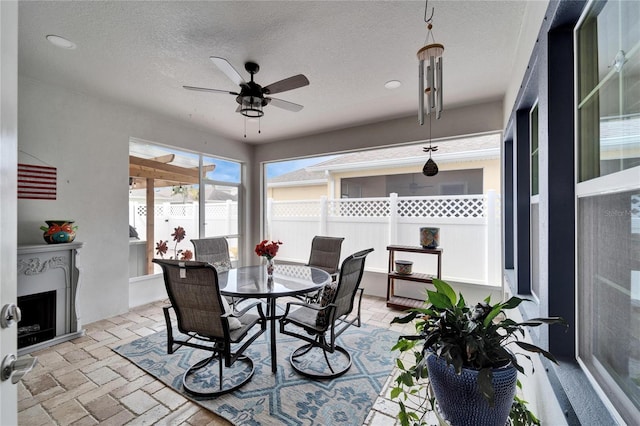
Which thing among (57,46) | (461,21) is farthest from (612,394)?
(57,46)

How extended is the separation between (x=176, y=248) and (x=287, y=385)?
3316 millimetres

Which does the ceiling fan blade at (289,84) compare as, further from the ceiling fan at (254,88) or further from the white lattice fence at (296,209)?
the white lattice fence at (296,209)

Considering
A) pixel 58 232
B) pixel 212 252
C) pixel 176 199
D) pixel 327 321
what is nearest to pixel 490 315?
pixel 327 321

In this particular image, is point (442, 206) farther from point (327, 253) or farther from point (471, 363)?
point (471, 363)

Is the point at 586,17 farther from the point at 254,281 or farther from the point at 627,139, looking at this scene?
the point at 254,281

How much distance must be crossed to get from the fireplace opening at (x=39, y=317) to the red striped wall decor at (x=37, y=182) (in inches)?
42.2

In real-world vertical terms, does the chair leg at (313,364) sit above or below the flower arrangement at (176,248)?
below

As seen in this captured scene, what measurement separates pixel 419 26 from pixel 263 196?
4262 mm

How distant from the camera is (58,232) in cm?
305

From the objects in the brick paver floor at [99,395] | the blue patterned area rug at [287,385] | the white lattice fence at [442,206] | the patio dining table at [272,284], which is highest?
the white lattice fence at [442,206]

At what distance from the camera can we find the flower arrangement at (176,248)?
4.39 m

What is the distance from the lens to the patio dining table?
234cm

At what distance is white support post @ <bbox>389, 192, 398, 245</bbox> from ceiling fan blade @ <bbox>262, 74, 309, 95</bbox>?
9.27 feet

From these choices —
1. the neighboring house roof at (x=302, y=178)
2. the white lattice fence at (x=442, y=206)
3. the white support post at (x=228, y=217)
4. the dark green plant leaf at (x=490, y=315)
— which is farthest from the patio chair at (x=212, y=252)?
the neighboring house roof at (x=302, y=178)
